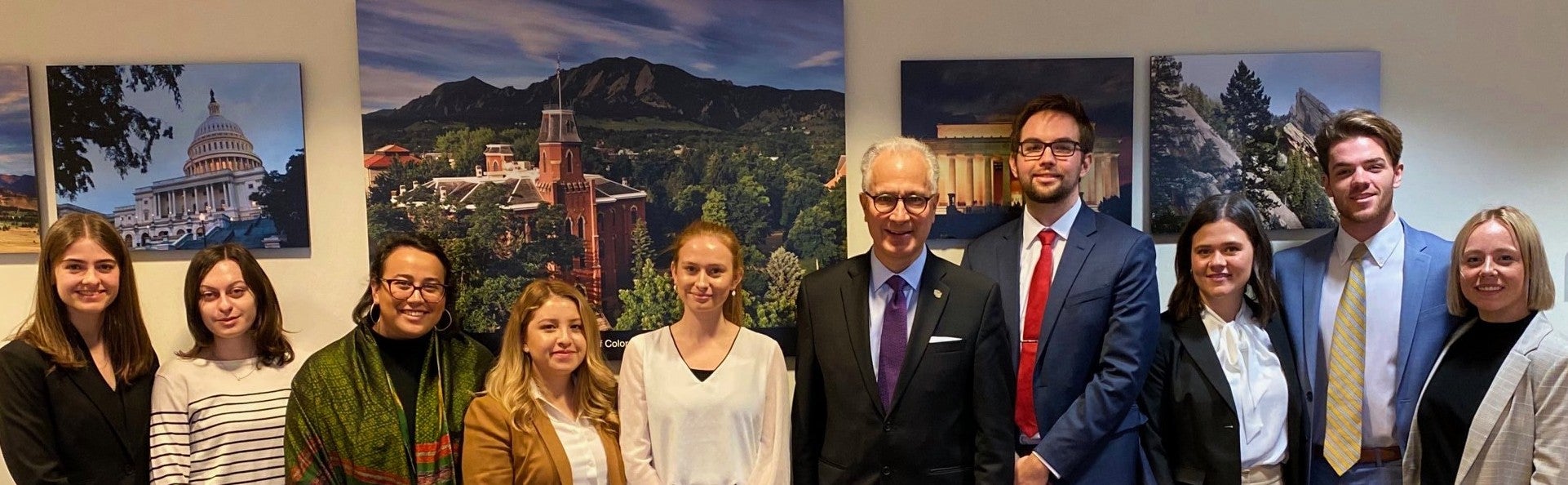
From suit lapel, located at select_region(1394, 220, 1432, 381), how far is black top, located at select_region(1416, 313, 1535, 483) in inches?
4.3

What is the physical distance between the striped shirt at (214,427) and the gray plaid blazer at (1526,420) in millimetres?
3475

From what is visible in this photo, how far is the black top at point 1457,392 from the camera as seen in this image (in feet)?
8.10

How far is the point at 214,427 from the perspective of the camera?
2.60m

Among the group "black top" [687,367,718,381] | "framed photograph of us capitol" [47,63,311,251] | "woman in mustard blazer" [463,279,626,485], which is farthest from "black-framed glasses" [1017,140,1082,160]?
"framed photograph of us capitol" [47,63,311,251]

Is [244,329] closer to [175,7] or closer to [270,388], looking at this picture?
[270,388]

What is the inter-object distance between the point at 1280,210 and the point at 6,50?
4.39 metres

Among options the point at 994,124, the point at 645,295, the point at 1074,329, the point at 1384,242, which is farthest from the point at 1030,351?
the point at 645,295

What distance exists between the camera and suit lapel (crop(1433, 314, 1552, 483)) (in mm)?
2395

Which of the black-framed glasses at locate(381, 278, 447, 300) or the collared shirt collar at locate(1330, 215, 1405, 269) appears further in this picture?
the collared shirt collar at locate(1330, 215, 1405, 269)

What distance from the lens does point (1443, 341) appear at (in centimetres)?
263

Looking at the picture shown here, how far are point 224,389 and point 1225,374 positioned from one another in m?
3.03

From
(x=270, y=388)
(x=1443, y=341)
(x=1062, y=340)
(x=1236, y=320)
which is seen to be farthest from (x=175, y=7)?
(x=1443, y=341)

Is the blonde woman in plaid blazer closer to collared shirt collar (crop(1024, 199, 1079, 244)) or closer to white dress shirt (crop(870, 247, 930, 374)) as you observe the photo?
collared shirt collar (crop(1024, 199, 1079, 244))

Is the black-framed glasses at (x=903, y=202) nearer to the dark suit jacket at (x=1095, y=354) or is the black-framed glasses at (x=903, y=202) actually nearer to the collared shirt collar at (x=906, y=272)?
the collared shirt collar at (x=906, y=272)
